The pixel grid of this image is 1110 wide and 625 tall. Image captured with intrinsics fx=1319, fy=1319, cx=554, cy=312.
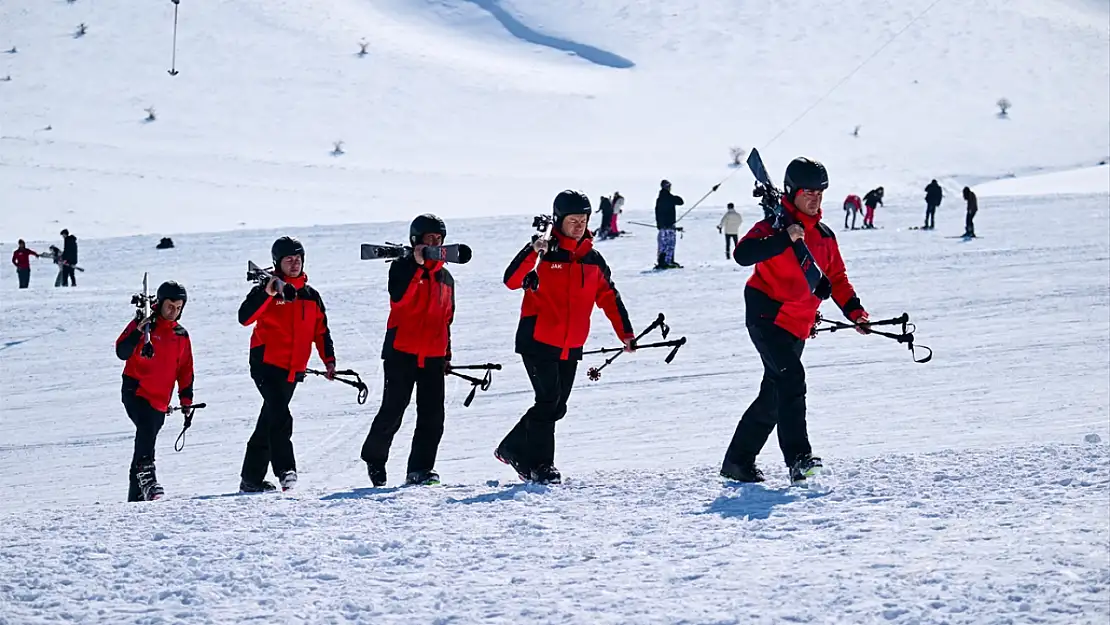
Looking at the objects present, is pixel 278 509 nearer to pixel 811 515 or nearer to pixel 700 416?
pixel 811 515

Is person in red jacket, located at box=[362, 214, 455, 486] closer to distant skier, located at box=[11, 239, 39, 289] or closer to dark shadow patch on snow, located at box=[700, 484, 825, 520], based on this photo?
dark shadow patch on snow, located at box=[700, 484, 825, 520]

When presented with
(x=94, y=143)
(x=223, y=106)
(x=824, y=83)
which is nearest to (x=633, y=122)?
(x=824, y=83)

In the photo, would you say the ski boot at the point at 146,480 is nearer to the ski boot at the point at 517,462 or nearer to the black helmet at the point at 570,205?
the ski boot at the point at 517,462

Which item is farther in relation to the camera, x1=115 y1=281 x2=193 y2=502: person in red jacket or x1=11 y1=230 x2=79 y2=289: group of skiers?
x1=11 y1=230 x2=79 y2=289: group of skiers

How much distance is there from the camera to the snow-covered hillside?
41812 millimetres

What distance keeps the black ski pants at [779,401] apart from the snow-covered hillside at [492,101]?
2994cm

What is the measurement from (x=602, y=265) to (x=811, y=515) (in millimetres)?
2285

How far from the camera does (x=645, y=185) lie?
4262 cm

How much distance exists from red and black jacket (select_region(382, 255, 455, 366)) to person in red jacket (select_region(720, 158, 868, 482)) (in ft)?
5.95

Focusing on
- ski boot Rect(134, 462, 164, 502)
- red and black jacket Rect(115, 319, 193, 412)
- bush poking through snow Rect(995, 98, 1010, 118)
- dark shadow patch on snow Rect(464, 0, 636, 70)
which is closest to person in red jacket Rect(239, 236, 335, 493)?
ski boot Rect(134, 462, 164, 502)

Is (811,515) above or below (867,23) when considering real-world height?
below

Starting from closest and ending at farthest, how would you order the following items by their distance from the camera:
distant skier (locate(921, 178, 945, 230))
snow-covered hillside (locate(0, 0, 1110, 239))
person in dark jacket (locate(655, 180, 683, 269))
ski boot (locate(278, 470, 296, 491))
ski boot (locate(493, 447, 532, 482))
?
ski boot (locate(493, 447, 532, 482)) < ski boot (locate(278, 470, 296, 491)) < person in dark jacket (locate(655, 180, 683, 269)) < distant skier (locate(921, 178, 945, 230)) < snow-covered hillside (locate(0, 0, 1110, 239))

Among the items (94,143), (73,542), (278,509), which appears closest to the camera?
(73,542)

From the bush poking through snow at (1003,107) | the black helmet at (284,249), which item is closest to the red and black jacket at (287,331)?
the black helmet at (284,249)
